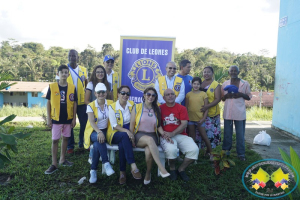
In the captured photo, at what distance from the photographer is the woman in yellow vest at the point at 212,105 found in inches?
175

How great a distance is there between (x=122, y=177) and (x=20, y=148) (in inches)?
121

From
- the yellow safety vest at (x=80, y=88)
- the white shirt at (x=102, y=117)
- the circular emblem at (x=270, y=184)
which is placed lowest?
the circular emblem at (x=270, y=184)

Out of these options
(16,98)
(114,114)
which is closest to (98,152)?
(114,114)

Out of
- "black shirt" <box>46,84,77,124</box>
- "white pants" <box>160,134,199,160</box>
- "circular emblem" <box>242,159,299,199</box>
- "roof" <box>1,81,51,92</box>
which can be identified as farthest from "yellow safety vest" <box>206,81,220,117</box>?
"roof" <box>1,81,51,92</box>

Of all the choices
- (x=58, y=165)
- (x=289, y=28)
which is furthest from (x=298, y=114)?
(x=58, y=165)

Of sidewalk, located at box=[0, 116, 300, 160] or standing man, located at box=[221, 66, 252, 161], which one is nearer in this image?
standing man, located at box=[221, 66, 252, 161]

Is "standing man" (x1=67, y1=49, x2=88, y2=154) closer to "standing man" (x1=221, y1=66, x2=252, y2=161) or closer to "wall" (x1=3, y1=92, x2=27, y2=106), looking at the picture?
"standing man" (x1=221, y1=66, x2=252, y2=161)

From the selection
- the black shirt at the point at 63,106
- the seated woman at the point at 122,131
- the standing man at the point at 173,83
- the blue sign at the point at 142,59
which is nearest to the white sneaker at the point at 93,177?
the seated woman at the point at 122,131

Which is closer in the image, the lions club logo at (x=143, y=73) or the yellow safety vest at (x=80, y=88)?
the yellow safety vest at (x=80, y=88)

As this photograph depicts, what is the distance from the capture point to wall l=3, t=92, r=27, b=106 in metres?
32.0

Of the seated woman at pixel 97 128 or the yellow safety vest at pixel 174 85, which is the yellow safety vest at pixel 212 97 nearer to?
the yellow safety vest at pixel 174 85

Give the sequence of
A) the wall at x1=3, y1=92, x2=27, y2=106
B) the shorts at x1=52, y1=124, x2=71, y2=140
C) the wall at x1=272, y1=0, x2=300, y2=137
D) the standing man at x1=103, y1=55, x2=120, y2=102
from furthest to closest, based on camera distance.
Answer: the wall at x1=3, y1=92, x2=27, y2=106, the wall at x1=272, y1=0, x2=300, y2=137, the standing man at x1=103, y1=55, x2=120, y2=102, the shorts at x1=52, y1=124, x2=71, y2=140

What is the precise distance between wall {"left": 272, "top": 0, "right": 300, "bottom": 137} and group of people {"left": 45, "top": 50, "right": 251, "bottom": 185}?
3.16m

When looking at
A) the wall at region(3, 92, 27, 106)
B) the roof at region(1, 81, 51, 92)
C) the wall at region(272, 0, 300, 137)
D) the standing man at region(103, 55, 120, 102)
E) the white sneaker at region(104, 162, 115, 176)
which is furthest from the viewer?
the wall at region(3, 92, 27, 106)
